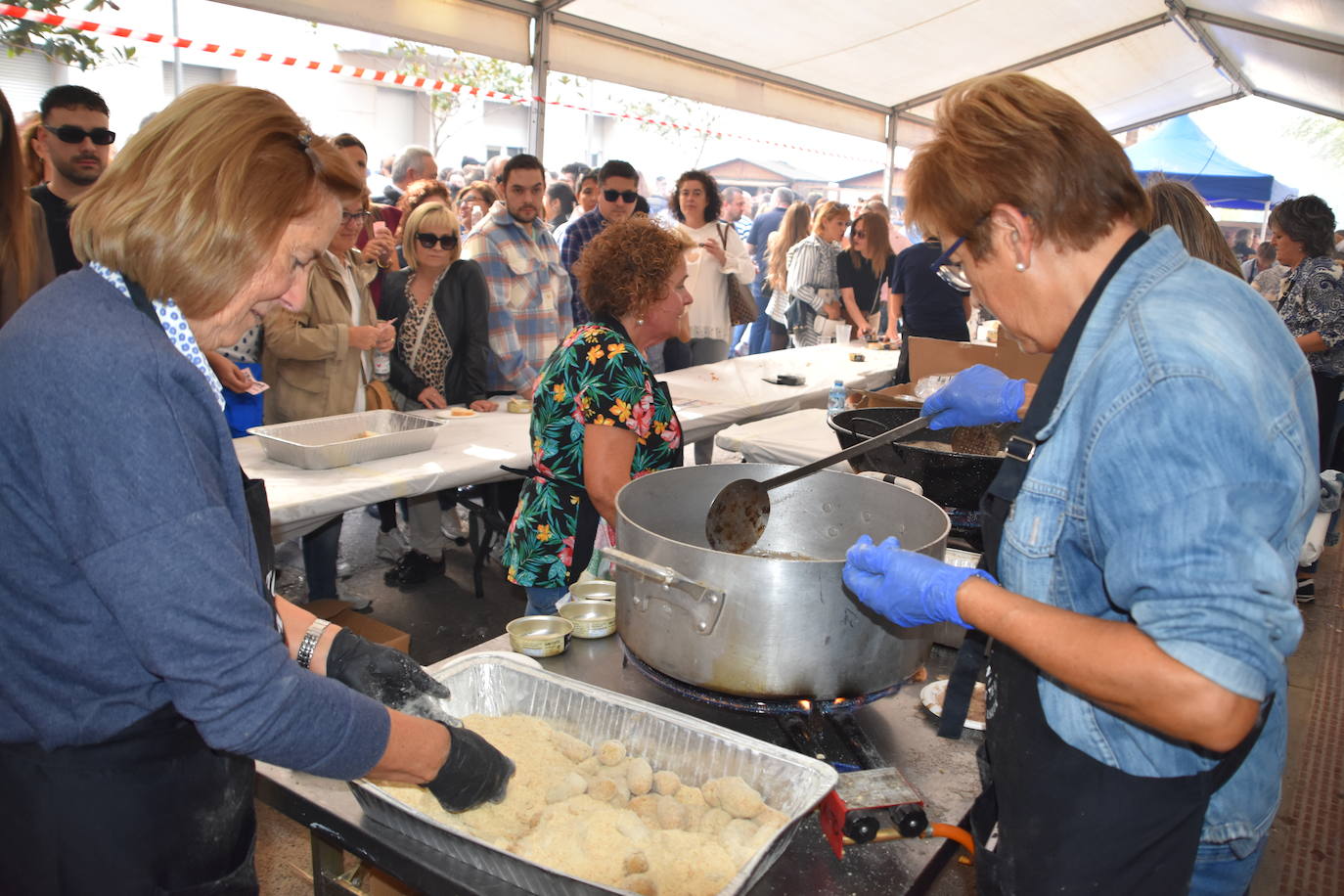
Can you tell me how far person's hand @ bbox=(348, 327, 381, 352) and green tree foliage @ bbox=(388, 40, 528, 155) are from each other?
6865mm

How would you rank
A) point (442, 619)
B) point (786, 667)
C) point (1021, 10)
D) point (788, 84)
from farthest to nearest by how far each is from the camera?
point (788, 84) < point (1021, 10) < point (442, 619) < point (786, 667)

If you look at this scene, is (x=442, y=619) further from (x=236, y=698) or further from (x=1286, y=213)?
(x=1286, y=213)

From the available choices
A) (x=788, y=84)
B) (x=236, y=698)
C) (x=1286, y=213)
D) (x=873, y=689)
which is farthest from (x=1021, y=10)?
(x=236, y=698)

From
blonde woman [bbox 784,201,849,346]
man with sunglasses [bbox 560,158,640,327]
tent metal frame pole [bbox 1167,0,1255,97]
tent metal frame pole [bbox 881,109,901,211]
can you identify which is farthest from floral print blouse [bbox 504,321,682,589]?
tent metal frame pole [bbox 881,109,901,211]

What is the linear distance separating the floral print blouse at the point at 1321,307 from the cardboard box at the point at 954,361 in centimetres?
202

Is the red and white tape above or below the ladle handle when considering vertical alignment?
above

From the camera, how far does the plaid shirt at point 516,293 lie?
4457 mm

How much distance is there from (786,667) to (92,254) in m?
1.03

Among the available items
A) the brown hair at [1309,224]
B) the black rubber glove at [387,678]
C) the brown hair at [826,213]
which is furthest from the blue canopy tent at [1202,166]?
the black rubber glove at [387,678]

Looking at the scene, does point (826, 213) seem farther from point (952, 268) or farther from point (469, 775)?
point (469, 775)

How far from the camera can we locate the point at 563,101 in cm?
680

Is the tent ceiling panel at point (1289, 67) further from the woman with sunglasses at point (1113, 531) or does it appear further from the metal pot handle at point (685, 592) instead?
the metal pot handle at point (685, 592)

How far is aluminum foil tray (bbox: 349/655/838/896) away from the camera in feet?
3.58

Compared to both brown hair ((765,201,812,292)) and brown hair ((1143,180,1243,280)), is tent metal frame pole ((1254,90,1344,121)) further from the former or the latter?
brown hair ((1143,180,1243,280))
